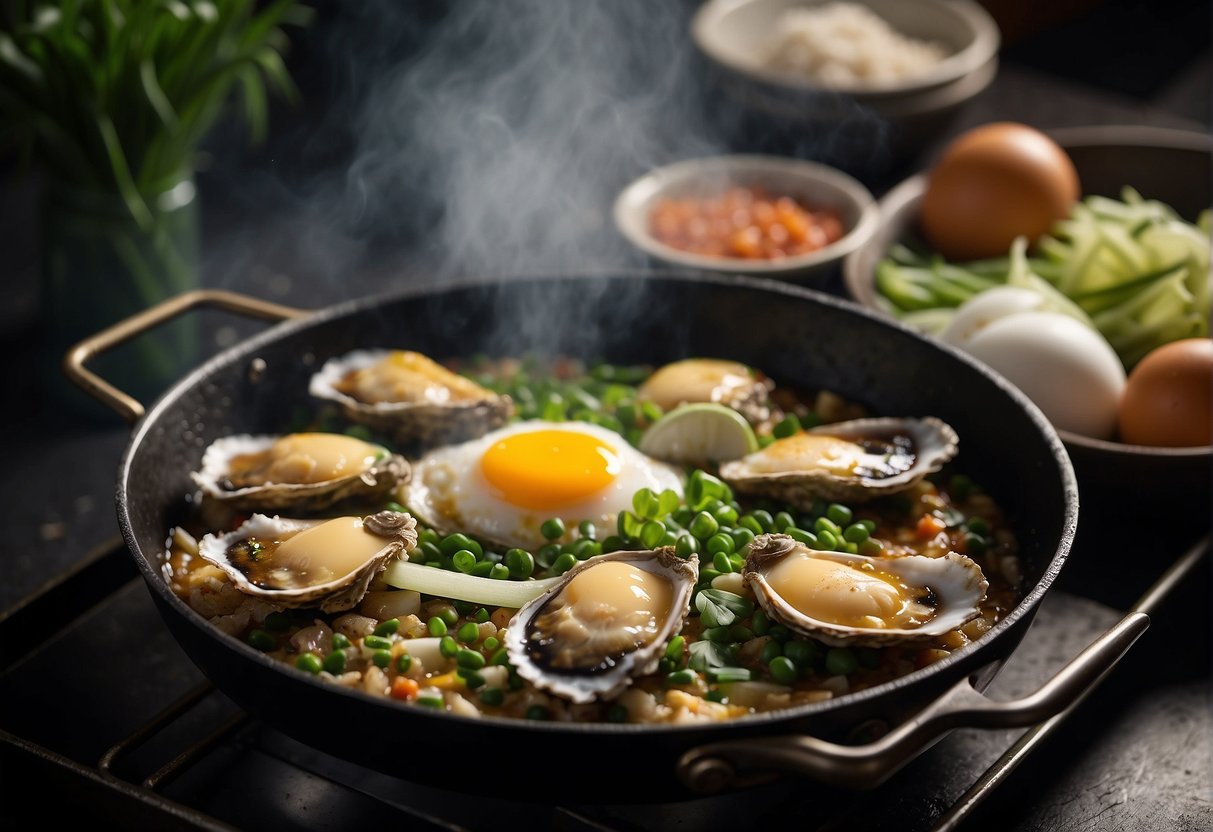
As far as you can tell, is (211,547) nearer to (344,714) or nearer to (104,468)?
(344,714)

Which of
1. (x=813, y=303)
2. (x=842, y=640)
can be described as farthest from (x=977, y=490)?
(x=842, y=640)

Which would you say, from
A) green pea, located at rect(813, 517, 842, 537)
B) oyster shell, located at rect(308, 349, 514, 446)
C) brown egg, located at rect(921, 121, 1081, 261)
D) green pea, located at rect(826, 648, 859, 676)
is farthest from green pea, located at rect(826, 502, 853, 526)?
brown egg, located at rect(921, 121, 1081, 261)

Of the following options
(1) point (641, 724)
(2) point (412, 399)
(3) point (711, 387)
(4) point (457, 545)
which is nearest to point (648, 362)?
(3) point (711, 387)

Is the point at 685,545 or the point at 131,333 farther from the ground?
the point at 131,333

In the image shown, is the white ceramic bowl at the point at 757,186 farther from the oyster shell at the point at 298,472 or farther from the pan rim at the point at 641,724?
the oyster shell at the point at 298,472

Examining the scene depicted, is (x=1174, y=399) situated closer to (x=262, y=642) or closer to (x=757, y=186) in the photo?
(x=757, y=186)

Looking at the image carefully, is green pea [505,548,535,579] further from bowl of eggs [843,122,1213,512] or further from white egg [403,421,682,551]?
bowl of eggs [843,122,1213,512]

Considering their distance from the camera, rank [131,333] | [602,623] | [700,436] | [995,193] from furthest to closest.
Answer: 1. [995,193]
2. [131,333]
3. [700,436]
4. [602,623]
